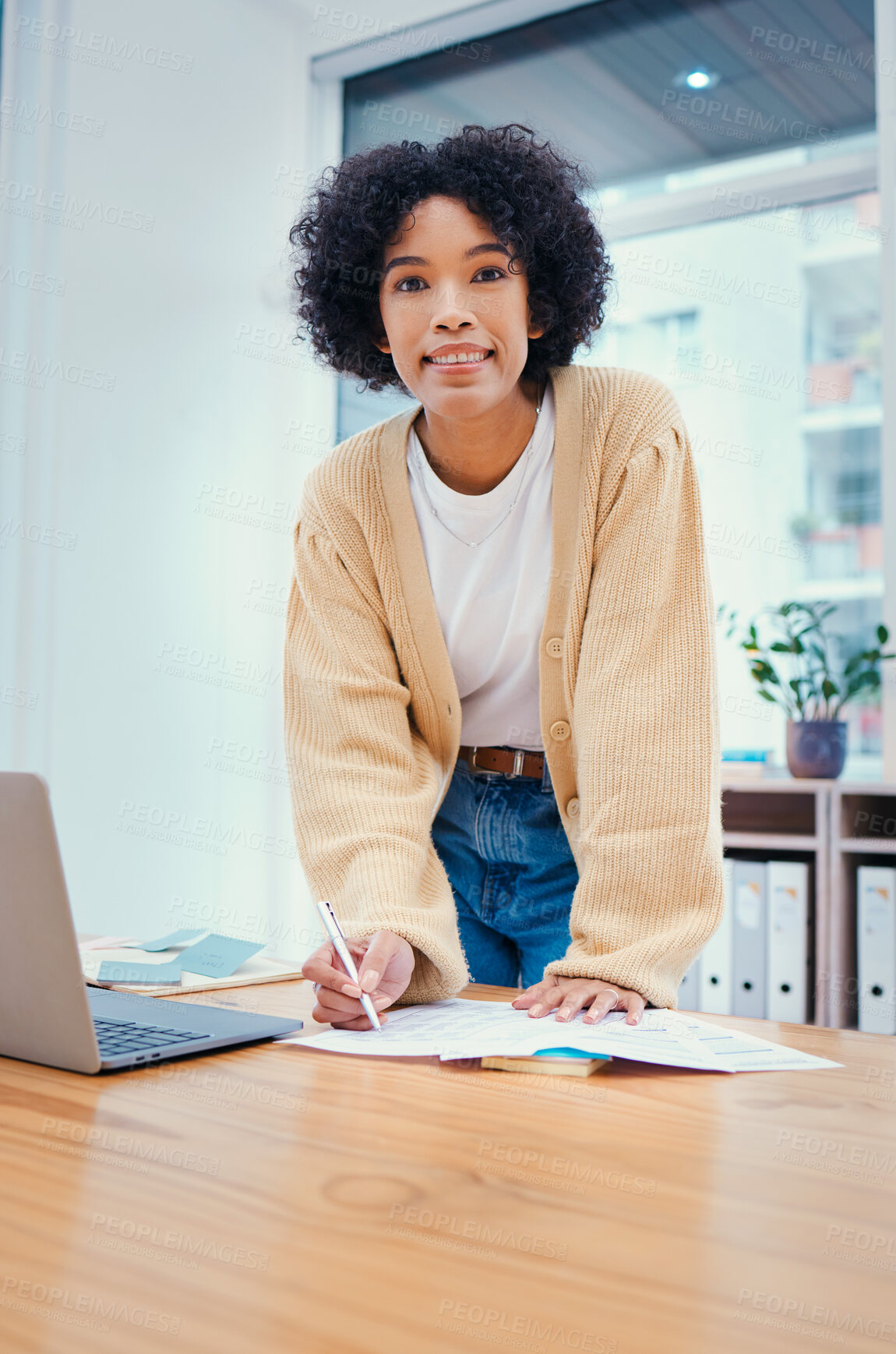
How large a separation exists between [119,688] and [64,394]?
745 mm

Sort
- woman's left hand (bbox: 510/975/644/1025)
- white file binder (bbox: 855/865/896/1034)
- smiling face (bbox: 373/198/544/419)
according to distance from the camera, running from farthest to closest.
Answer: white file binder (bbox: 855/865/896/1034) < smiling face (bbox: 373/198/544/419) < woman's left hand (bbox: 510/975/644/1025)

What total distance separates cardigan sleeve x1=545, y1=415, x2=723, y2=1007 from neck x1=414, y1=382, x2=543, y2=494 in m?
0.19

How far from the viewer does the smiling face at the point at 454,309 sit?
1.27 meters

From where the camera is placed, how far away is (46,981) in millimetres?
756

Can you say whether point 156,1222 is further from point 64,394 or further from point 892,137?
point 892,137

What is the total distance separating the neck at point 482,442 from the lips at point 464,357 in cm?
8

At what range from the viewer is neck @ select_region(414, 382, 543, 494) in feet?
4.48

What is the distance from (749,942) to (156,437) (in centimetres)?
199

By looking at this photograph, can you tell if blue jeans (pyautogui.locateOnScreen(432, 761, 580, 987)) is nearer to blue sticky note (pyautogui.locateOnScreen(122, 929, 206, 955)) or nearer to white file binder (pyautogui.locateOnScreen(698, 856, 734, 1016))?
blue sticky note (pyautogui.locateOnScreen(122, 929, 206, 955))

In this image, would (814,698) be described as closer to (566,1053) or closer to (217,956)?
(217,956)

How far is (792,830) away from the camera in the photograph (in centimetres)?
285

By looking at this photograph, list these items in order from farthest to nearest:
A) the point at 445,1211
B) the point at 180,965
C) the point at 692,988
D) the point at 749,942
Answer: the point at 692,988 < the point at 749,942 < the point at 180,965 < the point at 445,1211

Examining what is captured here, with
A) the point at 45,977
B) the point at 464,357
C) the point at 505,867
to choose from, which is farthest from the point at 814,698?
the point at 45,977

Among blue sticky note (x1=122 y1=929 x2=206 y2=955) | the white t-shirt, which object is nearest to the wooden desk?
blue sticky note (x1=122 y1=929 x2=206 y2=955)
